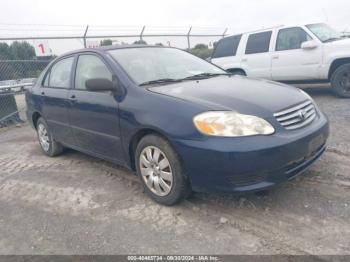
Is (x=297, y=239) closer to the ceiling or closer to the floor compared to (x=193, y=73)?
closer to the floor

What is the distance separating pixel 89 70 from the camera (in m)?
4.35

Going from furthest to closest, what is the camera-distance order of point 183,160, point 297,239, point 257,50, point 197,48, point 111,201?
1. point 197,48
2. point 257,50
3. point 111,201
4. point 183,160
5. point 297,239

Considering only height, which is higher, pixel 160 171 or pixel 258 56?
pixel 258 56

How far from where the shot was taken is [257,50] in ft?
28.6

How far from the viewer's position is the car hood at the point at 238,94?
315 cm

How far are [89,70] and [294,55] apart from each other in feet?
17.9

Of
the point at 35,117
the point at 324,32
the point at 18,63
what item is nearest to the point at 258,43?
the point at 324,32

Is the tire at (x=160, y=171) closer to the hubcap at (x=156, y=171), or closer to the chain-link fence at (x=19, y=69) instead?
the hubcap at (x=156, y=171)

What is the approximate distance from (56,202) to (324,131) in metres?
3.01

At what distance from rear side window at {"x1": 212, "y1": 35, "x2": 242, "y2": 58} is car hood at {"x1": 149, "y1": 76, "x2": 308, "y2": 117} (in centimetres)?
540

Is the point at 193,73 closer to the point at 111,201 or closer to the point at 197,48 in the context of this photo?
the point at 111,201

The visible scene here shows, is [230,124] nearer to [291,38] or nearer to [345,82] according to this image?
[345,82]

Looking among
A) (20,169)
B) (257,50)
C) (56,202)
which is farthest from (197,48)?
(56,202)

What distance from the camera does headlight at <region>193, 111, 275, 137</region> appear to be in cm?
296
